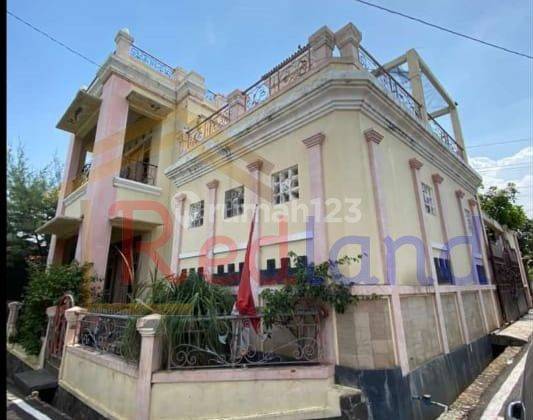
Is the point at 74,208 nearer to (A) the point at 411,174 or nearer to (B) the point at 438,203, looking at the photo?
(A) the point at 411,174

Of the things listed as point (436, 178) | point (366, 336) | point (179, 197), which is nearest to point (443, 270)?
point (436, 178)

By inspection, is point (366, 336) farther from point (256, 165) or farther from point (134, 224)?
point (134, 224)

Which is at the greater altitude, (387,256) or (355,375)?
(387,256)

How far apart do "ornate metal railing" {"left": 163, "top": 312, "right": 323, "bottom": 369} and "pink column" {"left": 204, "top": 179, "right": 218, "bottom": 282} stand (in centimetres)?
230

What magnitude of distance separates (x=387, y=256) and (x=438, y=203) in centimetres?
328

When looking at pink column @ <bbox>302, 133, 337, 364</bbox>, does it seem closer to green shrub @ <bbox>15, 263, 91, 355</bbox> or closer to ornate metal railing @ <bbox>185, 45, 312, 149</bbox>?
ornate metal railing @ <bbox>185, 45, 312, 149</bbox>

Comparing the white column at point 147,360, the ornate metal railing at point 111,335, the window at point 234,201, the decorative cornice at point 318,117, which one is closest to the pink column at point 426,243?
the decorative cornice at point 318,117

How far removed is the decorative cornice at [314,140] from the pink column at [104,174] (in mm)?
5929

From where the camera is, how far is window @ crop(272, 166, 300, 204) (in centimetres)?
538

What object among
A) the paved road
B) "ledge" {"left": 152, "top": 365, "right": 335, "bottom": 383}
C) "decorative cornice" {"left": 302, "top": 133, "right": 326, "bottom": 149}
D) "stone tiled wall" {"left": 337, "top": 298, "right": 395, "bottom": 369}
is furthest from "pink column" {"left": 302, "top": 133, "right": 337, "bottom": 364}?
the paved road

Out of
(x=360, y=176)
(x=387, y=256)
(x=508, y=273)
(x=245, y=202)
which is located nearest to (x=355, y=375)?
(x=387, y=256)

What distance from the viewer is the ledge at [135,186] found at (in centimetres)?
823

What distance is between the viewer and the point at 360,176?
4656 mm

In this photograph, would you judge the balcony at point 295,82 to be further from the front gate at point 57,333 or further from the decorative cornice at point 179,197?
the front gate at point 57,333
